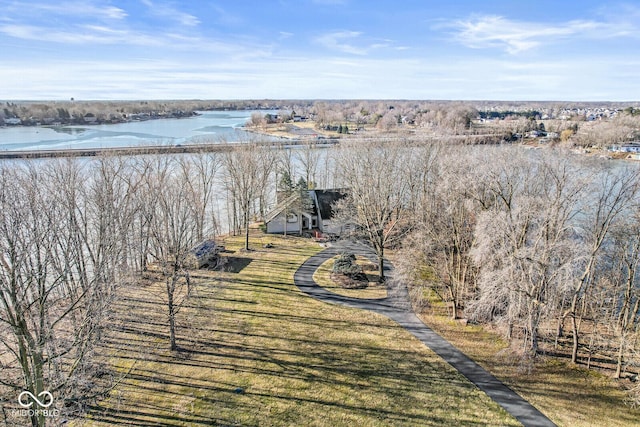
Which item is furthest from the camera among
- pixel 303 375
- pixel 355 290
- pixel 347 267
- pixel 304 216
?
pixel 304 216

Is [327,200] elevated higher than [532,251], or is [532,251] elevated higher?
[532,251]

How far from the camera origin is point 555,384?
50.3 ft

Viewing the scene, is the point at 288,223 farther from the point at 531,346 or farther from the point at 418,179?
the point at 531,346

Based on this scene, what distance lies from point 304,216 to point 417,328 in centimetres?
1961

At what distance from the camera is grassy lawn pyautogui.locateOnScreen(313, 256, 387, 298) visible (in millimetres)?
23406

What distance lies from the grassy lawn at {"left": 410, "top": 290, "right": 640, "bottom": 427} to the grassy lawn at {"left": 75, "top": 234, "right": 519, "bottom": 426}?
74.4 inches

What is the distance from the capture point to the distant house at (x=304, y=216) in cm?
3491

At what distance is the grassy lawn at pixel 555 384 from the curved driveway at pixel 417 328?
47cm

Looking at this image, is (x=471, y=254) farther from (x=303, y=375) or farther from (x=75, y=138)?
(x=75, y=138)

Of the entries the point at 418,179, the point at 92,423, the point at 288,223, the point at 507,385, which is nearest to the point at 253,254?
the point at 288,223

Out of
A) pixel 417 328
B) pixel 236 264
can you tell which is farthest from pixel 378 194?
pixel 236 264

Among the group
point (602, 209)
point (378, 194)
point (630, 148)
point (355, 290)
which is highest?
point (630, 148)

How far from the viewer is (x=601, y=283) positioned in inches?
752

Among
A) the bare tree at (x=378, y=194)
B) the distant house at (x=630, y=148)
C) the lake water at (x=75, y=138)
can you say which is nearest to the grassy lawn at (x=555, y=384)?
the bare tree at (x=378, y=194)
